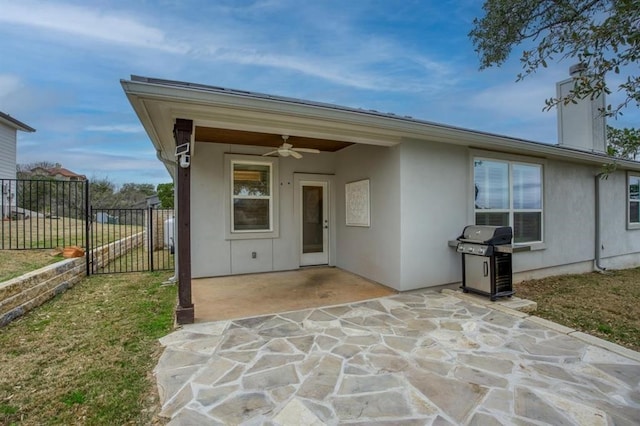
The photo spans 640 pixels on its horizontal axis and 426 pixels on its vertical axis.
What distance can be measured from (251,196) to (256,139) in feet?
4.18

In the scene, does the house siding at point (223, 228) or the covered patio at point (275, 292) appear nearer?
the covered patio at point (275, 292)

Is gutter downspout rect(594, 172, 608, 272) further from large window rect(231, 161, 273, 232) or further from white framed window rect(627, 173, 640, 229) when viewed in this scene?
large window rect(231, 161, 273, 232)

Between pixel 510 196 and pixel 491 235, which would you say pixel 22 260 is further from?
pixel 510 196

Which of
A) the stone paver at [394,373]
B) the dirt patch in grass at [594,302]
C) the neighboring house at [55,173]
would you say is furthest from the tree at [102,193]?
the dirt patch in grass at [594,302]

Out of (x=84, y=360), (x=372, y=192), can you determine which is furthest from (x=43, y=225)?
(x=372, y=192)

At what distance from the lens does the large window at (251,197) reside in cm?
670

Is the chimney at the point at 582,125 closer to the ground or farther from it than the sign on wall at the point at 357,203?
farther from it

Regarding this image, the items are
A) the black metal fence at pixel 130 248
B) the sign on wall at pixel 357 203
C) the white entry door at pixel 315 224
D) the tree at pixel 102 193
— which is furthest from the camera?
the tree at pixel 102 193

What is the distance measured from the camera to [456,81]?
944cm

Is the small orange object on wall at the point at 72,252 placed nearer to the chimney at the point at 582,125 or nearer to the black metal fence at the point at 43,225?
the black metal fence at the point at 43,225

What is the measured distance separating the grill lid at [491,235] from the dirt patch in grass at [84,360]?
15.2 ft

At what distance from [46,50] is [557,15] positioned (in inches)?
421

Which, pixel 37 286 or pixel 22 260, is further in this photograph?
pixel 22 260

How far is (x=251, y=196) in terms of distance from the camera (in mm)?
6824
